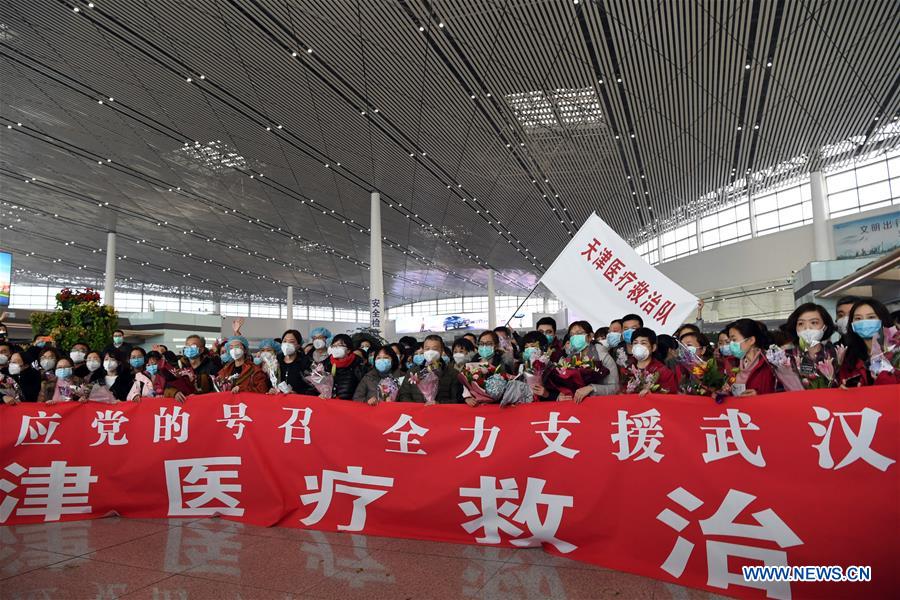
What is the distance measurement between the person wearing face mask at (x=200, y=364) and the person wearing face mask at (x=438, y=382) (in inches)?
82.5

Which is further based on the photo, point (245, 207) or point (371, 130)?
point (245, 207)

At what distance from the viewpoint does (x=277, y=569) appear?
→ 3.15 m

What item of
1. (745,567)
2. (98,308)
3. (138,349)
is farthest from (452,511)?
(98,308)

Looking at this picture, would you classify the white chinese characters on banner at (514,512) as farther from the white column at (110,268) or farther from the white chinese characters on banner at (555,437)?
the white column at (110,268)

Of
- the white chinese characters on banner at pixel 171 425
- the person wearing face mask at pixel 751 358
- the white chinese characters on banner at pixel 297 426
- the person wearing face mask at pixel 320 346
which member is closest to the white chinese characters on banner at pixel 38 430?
the white chinese characters on banner at pixel 171 425

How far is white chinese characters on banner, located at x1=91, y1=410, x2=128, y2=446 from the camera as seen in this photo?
429cm

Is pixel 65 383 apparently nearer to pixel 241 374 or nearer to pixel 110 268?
pixel 241 374

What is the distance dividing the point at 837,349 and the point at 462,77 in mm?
11711

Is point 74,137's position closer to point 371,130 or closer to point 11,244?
point 371,130

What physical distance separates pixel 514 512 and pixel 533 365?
897 mm

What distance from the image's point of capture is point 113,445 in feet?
14.1

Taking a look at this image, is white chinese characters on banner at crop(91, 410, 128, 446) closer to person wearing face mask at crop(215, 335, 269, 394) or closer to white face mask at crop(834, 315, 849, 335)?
person wearing face mask at crop(215, 335, 269, 394)

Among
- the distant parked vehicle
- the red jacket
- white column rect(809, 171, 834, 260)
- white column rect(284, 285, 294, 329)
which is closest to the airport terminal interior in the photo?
the red jacket

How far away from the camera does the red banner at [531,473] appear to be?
254 cm
